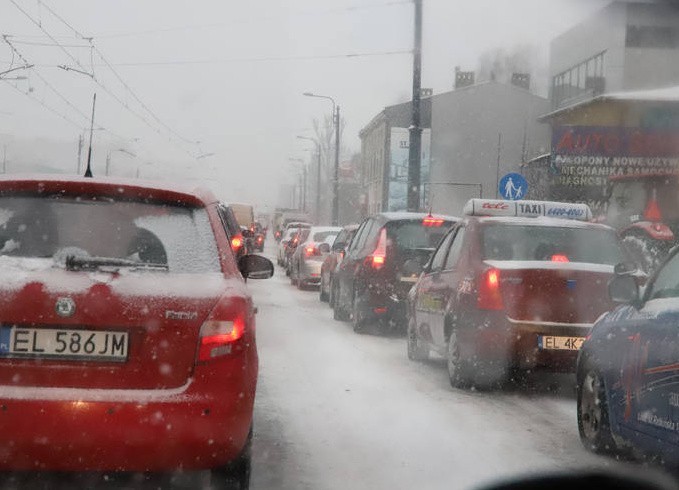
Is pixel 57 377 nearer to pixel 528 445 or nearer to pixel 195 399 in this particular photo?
pixel 195 399

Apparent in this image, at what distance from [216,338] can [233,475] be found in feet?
1.92

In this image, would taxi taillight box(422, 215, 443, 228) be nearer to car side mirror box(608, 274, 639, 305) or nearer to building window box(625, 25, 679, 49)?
car side mirror box(608, 274, 639, 305)

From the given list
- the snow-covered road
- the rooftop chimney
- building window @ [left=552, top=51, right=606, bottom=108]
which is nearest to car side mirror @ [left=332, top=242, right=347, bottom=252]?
the snow-covered road

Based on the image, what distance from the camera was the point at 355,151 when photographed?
136250mm

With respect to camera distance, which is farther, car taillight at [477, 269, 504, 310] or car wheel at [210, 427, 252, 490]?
car taillight at [477, 269, 504, 310]

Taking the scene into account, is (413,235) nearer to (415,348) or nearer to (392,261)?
(392,261)

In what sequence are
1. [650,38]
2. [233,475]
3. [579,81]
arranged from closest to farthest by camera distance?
1. [233,475]
2. [650,38]
3. [579,81]

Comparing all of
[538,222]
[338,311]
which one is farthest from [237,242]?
[538,222]

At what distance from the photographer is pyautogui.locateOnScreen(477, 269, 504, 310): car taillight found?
9211 mm

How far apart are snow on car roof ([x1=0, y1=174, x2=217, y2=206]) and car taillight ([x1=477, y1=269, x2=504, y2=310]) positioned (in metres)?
4.37

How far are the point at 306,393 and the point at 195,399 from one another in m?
4.65

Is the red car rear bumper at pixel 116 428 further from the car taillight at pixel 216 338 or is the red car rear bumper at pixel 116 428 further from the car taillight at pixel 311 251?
the car taillight at pixel 311 251

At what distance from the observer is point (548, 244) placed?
32.1 ft

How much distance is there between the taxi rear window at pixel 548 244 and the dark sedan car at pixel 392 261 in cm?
471
